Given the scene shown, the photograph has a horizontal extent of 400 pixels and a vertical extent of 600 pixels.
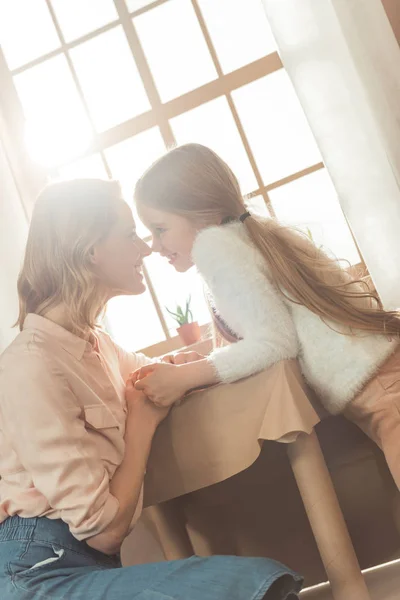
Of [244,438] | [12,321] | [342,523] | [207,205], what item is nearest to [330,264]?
[207,205]

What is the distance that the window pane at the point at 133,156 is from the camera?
9.68 ft

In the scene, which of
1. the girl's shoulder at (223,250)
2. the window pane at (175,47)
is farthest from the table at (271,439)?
the window pane at (175,47)

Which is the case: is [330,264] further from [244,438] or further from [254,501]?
[254,501]

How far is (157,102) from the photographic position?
2.94 m

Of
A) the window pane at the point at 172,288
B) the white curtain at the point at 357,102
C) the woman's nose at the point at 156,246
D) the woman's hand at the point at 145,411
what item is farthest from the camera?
the window pane at the point at 172,288

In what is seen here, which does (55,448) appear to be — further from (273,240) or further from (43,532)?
(273,240)

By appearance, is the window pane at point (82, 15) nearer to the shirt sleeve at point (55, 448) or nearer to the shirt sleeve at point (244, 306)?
the shirt sleeve at point (244, 306)

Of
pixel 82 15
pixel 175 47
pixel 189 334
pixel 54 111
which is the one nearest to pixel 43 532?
pixel 189 334

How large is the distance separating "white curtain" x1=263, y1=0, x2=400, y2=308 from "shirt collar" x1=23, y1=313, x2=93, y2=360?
1.16 metres

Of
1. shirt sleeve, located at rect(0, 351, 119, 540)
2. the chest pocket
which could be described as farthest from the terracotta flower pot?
shirt sleeve, located at rect(0, 351, 119, 540)

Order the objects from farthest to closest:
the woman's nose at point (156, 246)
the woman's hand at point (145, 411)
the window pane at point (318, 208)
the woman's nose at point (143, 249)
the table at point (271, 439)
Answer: the window pane at point (318, 208), the woman's nose at point (156, 246), the woman's nose at point (143, 249), the woman's hand at point (145, 411), the table at point (271, 439)

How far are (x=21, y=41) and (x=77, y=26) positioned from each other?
0.26 m

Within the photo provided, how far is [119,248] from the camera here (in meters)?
1.56

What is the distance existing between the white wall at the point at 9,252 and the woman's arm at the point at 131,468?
41.6 inches
